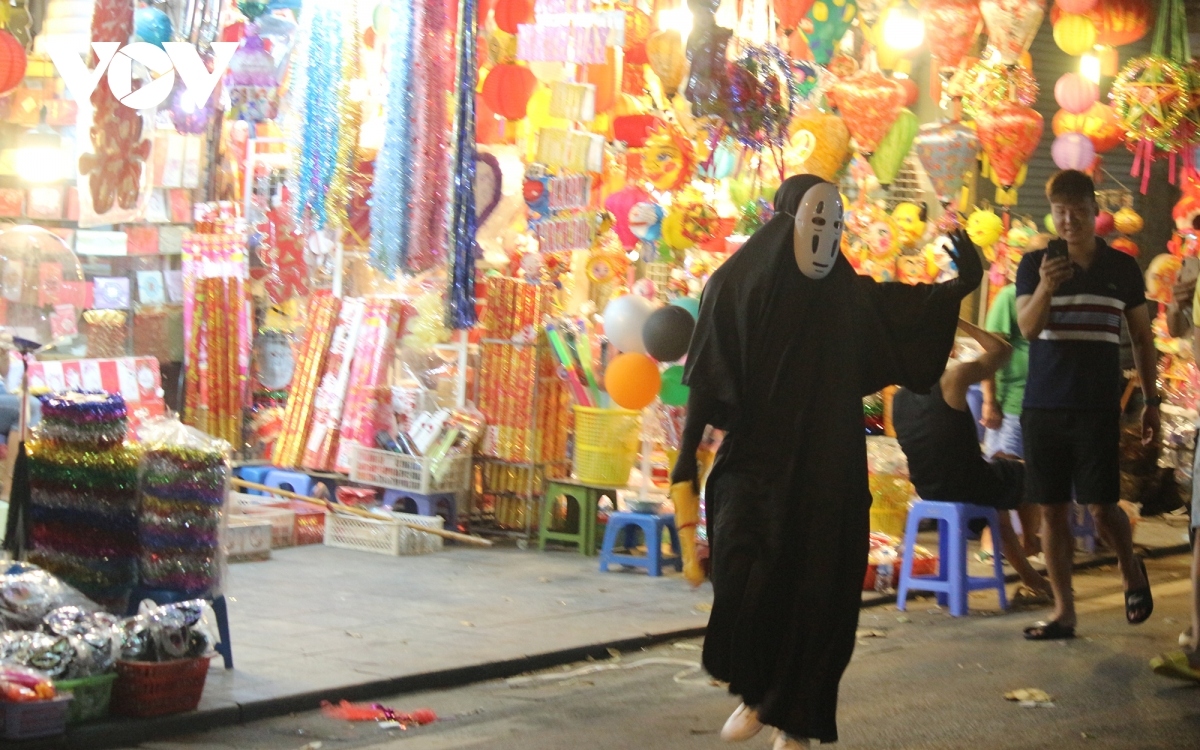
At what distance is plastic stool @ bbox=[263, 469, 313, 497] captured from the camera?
11.3 meters

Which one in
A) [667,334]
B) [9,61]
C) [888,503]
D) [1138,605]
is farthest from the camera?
[888,503]

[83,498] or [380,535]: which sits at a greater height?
[83,498]

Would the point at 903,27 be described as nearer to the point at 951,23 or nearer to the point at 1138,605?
the point at 951,23

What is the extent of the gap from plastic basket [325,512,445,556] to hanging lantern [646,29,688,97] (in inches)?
140

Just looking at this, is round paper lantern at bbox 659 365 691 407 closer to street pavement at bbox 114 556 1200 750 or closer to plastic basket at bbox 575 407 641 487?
plastic basket at bbox 575 407 641 487

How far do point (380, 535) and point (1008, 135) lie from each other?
6160 millimetres

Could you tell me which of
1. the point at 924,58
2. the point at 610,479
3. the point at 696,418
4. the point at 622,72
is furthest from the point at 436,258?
the point at 924,58

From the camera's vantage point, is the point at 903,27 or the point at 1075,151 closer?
the point at 903,27

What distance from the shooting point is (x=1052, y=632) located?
784cm

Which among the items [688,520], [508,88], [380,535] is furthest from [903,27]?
[688,520]

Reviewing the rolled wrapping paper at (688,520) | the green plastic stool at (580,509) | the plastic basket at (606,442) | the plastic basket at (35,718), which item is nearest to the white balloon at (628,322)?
the plastic basket at (606,442)

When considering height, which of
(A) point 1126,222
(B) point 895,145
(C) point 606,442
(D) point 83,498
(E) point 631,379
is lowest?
(C) point 606,442

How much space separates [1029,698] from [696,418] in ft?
7.12

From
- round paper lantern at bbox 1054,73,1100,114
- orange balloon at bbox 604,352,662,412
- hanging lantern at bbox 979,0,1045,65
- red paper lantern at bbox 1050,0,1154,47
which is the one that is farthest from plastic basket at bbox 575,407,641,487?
round paper lantern at bbox 1054,73,1100,114
